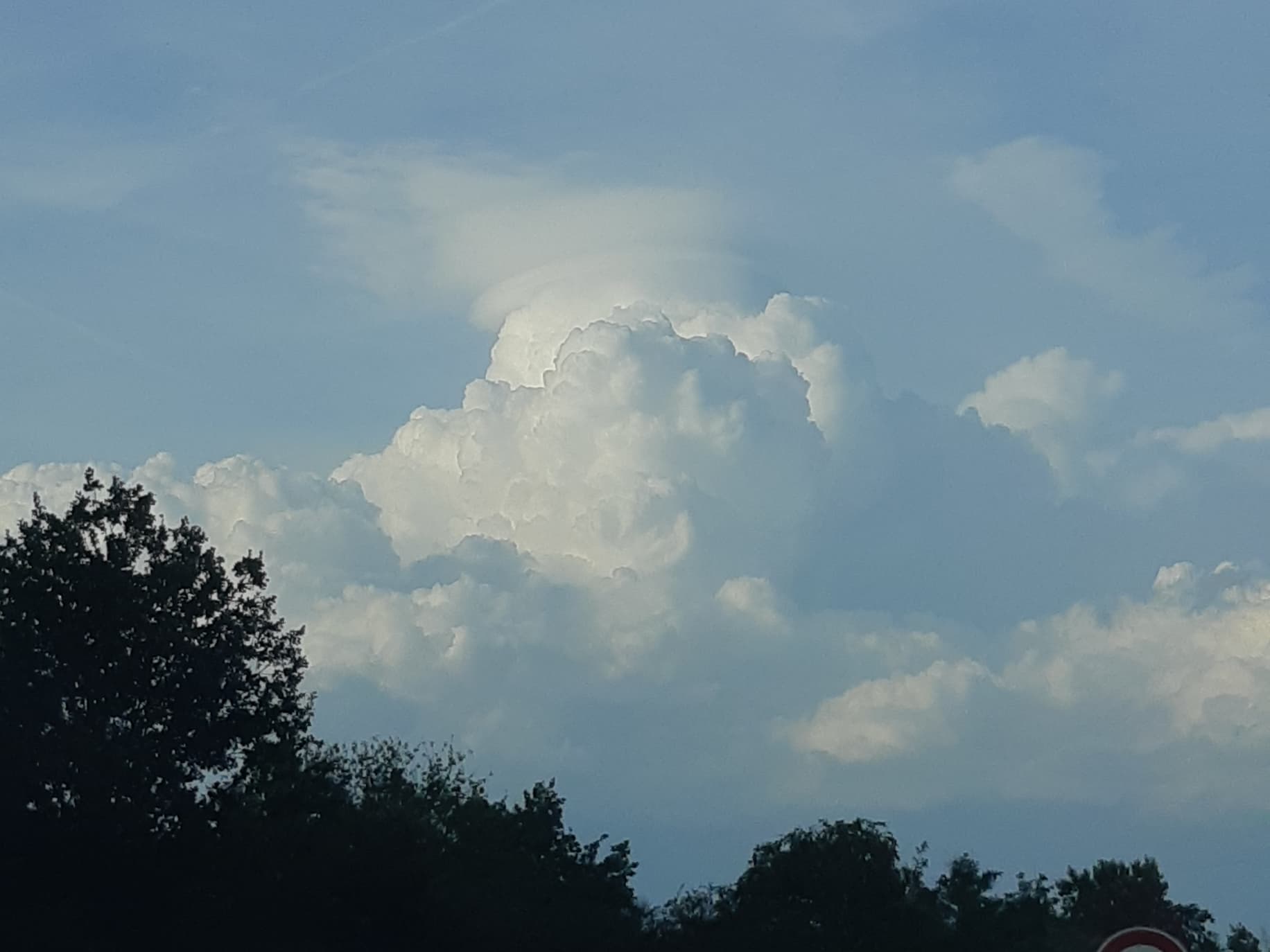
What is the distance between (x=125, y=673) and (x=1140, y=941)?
40.6 m

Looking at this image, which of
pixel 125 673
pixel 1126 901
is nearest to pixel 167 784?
pixel 125 673

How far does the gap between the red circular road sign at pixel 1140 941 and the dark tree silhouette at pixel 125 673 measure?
3865cm

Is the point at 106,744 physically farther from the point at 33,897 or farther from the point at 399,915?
the point at 399,915

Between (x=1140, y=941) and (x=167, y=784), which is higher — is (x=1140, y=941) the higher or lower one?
the lower one

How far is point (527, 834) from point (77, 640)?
3834 cm

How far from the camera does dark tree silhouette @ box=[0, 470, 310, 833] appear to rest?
163ft

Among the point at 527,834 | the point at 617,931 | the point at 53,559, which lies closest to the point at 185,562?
the point at 53,559

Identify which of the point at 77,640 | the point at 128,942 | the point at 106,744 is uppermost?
the point at 77,640

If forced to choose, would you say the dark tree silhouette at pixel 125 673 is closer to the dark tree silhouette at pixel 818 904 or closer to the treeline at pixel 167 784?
the treeline at pixel 167 784

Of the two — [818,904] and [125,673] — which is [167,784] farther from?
[818,904]

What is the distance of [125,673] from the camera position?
51.3 metres

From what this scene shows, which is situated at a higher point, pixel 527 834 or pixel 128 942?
pixel 527 834

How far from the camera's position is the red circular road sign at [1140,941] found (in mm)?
14758

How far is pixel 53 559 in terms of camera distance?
173 ft
